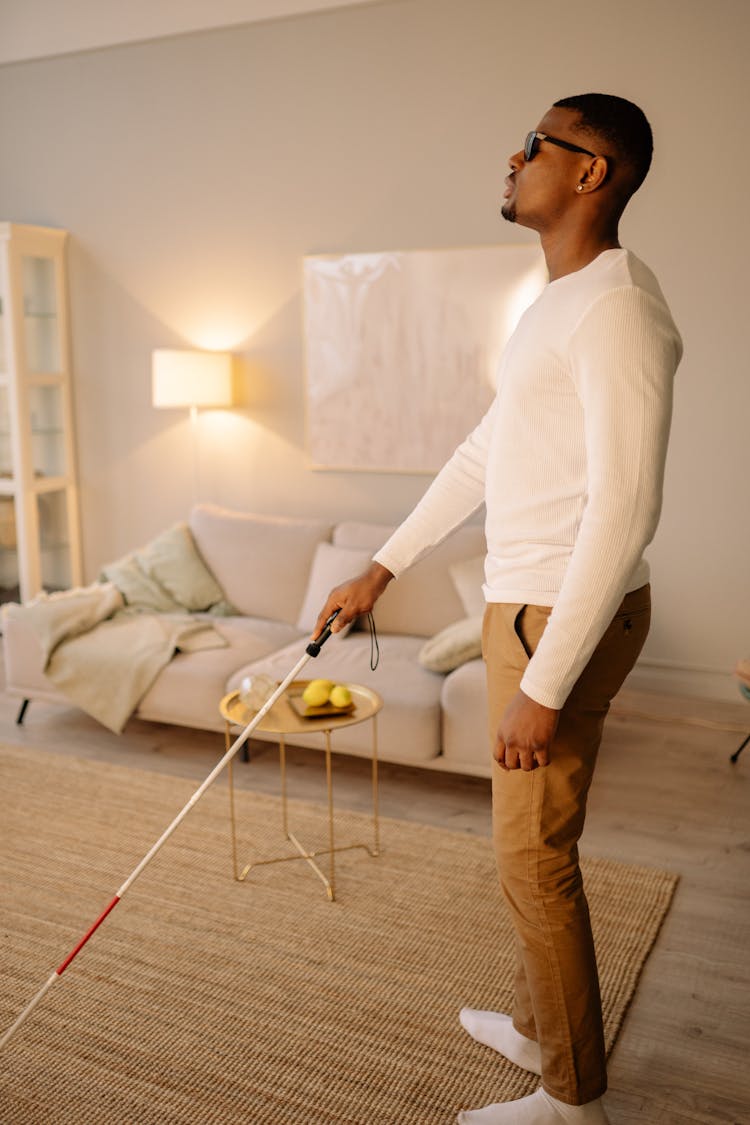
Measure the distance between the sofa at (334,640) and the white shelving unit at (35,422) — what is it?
3.29ft

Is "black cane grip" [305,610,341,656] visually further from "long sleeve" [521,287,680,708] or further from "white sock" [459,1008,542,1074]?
"white sock" [459,1008,542,1074]

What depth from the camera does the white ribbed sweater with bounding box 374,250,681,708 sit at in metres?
1.36

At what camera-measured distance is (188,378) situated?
439 cm

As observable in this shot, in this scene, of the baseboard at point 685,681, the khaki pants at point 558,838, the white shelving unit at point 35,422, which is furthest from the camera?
the white shelving unit at point 35,422

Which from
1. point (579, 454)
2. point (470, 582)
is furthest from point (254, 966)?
point (470, 582)

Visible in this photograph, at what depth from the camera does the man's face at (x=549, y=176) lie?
1483mm

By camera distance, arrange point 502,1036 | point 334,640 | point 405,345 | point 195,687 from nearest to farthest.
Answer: point 502,1036
point 195,687
point 334,640
point 405,345

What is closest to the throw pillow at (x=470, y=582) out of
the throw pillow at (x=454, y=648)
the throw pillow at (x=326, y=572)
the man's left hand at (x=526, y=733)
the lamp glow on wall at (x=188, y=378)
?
the throw pillow at (x=454, y=648)

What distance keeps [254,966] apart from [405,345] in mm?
2710

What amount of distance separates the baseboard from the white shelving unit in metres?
2.82

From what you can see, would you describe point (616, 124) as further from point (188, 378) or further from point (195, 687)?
point (188, 378)

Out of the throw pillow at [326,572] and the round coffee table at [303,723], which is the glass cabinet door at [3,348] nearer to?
the throw pillow at [326,572]

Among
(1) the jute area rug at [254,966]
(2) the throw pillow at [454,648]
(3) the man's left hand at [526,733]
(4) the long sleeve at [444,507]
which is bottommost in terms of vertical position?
(1) the jute area rug at [254,966]

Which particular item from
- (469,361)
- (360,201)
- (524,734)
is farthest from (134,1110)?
(360,201)
